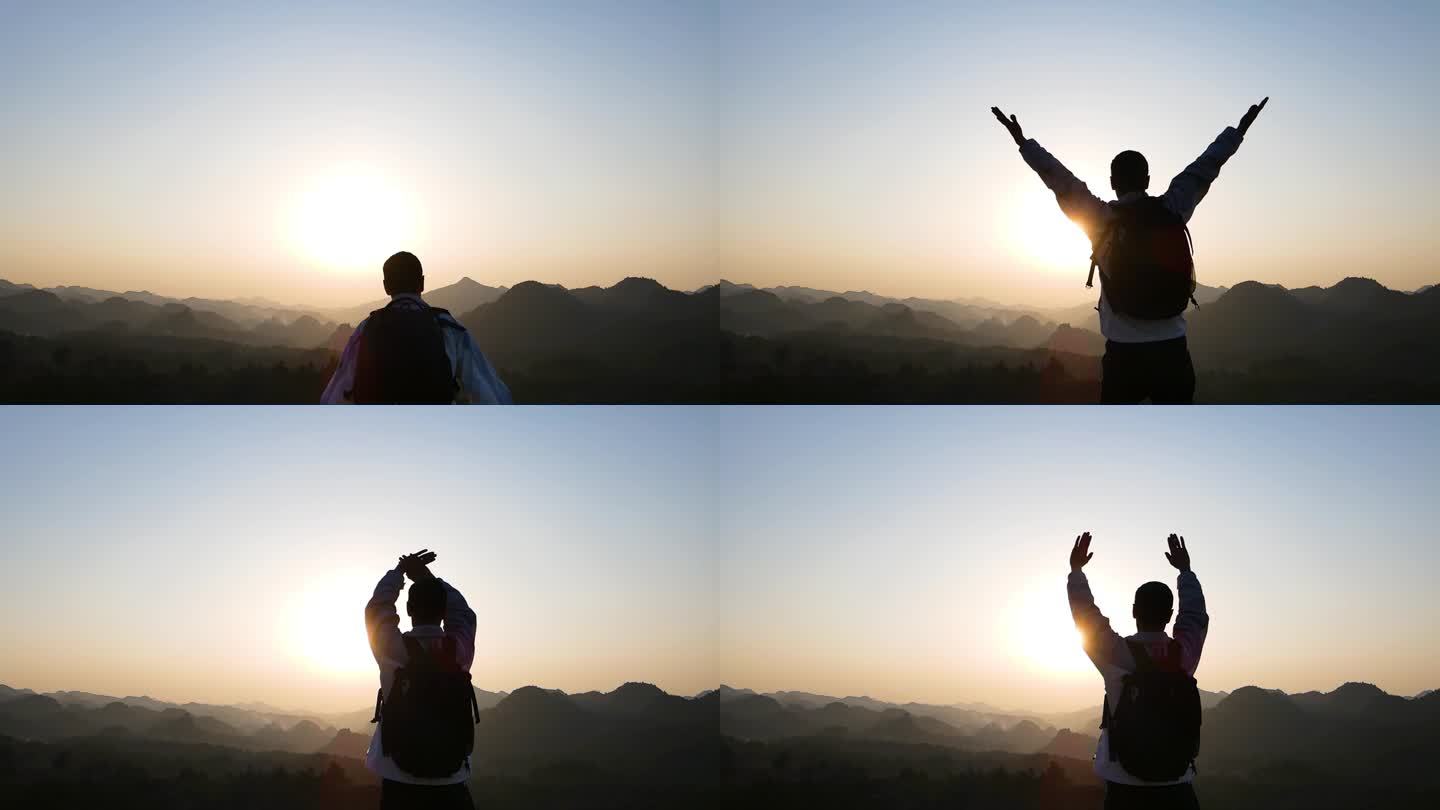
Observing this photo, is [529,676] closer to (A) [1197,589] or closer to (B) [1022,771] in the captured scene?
(B) [1022,771]

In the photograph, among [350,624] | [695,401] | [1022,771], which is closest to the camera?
[350,624]

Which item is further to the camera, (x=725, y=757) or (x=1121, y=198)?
(x=725, y=757)

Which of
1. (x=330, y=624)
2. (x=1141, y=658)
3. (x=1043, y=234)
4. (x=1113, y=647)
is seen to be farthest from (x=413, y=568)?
(x=1043, y=234)

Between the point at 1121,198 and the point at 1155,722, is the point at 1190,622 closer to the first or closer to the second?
the point at 1155,722

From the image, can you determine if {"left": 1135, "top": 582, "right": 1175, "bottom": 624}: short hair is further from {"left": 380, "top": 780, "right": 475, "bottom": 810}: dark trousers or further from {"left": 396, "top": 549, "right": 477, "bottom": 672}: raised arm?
{"left": 380, "top": 780, "right": 475, "bottom": 810}: dark trousers

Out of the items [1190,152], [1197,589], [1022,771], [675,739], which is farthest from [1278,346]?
[675,739]

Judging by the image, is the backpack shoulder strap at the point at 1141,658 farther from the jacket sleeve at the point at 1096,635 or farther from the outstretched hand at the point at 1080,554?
the outstretched hand at the point at 1080,554

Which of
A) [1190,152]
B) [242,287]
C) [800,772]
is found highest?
[1190,152]
